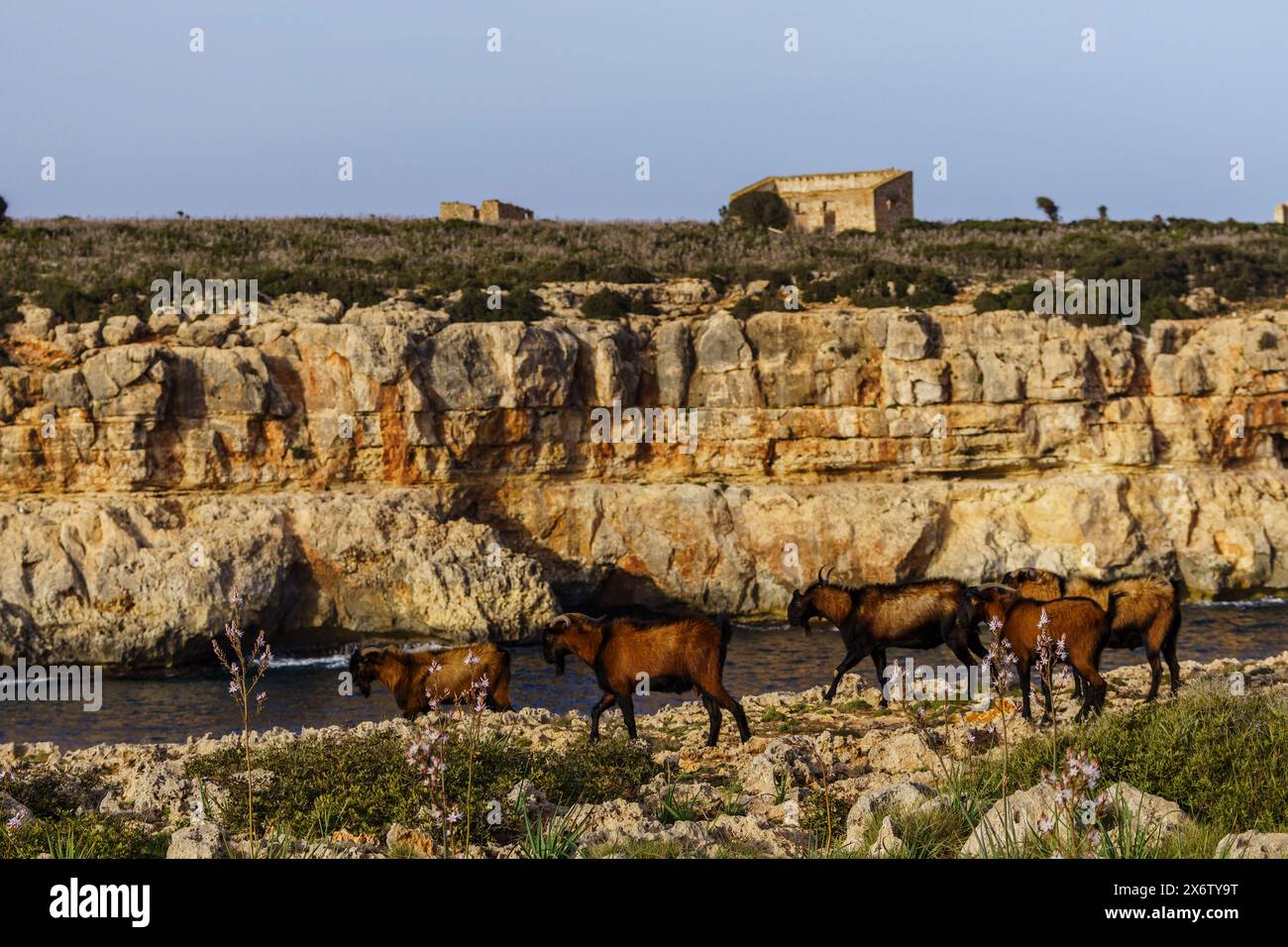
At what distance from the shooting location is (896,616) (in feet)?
63.8

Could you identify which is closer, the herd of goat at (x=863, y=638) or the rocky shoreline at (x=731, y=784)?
the rocky shoreline at (x=731, y=784)

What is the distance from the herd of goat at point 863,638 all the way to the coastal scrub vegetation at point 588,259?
26.3 metres

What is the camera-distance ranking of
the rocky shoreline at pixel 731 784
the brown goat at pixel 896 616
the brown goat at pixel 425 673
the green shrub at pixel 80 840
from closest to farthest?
the rocky shoreline at pixel 731 784
the green shrub at pixel 80 840
the brown goat at pixel 425 673
the brown goat at pixel 896 616

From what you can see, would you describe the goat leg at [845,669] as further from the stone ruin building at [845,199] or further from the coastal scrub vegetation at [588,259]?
the stone ruin building at [845,199]

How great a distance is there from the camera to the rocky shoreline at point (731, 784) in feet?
→ 30.7

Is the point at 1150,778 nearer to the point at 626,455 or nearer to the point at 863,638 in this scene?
the point at 863,638

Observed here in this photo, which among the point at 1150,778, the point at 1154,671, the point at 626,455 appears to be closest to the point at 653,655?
the point at 1150,778

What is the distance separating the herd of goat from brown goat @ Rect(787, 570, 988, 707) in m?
0.02

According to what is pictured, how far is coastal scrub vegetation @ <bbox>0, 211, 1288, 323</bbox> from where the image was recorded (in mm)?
45844

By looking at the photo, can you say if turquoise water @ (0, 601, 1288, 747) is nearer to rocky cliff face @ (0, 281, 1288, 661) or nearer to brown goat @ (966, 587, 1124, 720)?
rocky cliff face @ (0, 281, 1288, 661)

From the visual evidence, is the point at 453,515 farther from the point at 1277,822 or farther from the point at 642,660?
the point at 1277,822

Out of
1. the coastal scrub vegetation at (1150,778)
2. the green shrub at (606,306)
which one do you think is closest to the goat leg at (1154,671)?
the coastal scrub vegetation at (1150,778)

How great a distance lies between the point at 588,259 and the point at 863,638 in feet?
131
